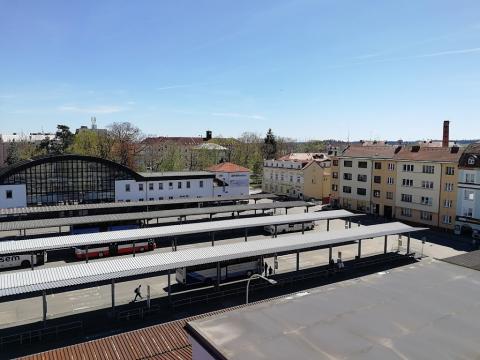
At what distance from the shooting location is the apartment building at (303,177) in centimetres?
7188

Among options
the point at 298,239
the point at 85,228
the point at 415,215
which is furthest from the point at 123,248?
the point at 415,215

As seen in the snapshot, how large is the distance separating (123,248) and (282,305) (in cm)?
2503

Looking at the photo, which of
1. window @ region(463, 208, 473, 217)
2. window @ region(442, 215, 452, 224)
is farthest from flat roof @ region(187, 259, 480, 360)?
window @ region(442, 215, 452, 224)

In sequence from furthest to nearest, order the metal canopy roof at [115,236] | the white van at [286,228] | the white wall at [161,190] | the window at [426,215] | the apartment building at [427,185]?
the white wall at [161,190], the window at [426,215], the apartment building at [427,185], the white van at [286,228], the metal canopy roof at [115,236]

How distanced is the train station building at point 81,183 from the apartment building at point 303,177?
61.4 ft

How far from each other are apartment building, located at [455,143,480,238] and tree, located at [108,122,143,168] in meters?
63.7

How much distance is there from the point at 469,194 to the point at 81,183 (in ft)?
161

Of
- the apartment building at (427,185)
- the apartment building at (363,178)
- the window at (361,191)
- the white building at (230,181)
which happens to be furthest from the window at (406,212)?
the white building at (230,181)

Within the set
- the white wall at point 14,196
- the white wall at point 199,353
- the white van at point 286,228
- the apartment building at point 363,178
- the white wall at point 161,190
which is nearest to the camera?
the white wall at point 199,353

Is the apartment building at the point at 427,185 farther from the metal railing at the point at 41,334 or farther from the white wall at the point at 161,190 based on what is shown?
the metal railing at the point at 41,334

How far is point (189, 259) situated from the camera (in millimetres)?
25453

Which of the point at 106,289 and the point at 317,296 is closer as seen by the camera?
the point at 317,296

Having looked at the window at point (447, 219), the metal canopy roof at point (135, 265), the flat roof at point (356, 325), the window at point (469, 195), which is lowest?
the window at point (447, 219)

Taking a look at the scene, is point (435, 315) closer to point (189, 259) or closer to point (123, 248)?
point (189, 259)
